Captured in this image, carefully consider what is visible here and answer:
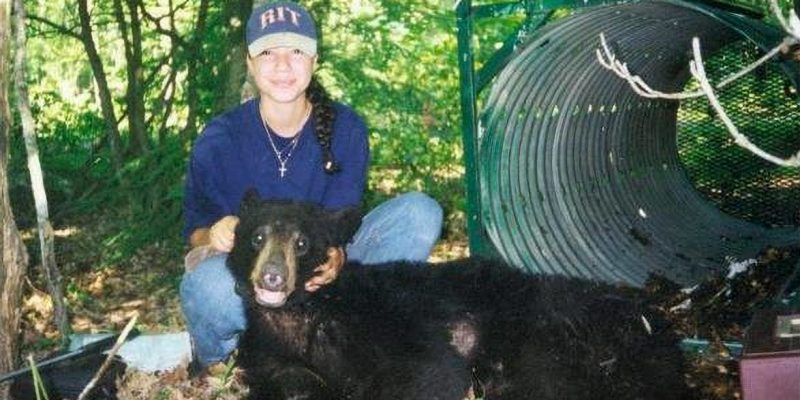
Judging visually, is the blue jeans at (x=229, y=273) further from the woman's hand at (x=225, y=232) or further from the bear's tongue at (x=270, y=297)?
the bear's tongue at (x=270, y=297)

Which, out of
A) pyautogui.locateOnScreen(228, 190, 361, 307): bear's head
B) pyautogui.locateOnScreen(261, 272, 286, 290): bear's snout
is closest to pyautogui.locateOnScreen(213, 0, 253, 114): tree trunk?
pyautogui.locateOnScreen(228, 190, 361, 307): bear's head

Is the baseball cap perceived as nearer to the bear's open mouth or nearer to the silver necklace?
the silver necklace

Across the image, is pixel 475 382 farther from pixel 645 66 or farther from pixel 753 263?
pixel 645 66

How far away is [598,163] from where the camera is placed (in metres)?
5.62

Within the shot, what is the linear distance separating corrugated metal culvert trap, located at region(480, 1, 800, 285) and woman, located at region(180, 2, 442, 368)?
101 cm

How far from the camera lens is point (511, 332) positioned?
3.19m

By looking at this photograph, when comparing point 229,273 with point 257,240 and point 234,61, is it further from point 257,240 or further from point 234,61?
point 234,61

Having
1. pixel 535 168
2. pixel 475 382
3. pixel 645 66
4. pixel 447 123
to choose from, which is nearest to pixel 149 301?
pixel 447 123

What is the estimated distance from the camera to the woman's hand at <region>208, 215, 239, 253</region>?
3.23 m

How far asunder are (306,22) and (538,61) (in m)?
1.70

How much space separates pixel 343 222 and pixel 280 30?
892mm

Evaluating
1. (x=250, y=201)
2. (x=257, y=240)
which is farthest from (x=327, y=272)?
(x=250, y=201)

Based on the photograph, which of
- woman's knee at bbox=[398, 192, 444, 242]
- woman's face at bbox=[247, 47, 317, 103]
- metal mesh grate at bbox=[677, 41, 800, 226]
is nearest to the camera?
woman's face at bbox=[247, 47, 317, 103]

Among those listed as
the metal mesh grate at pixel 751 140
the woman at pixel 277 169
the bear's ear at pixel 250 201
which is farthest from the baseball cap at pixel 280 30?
the metal mesh grate at pixel 751 140
